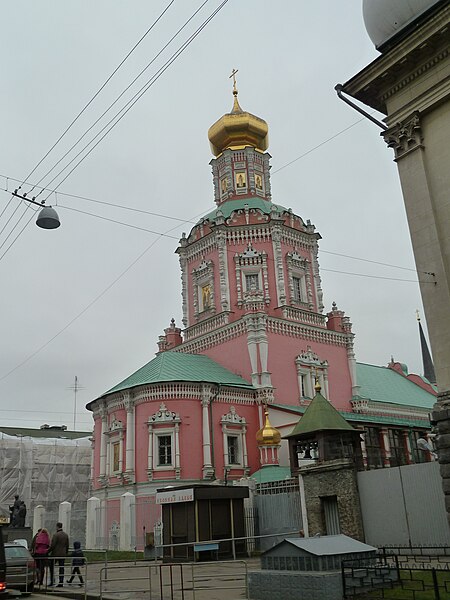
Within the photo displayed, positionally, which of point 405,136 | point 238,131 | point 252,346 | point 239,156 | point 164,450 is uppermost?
point 238,131

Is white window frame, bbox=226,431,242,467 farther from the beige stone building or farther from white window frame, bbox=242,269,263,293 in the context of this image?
the beige stone building

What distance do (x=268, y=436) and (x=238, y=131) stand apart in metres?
21.0

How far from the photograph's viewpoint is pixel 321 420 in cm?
2103

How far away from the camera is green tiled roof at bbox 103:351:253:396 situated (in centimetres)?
3100

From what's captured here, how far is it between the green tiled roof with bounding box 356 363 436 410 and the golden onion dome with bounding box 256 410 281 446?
10479mm

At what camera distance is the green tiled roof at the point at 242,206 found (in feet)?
127

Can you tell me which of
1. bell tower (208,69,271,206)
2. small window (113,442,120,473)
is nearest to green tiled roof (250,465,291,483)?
small window (113,442,120,473)

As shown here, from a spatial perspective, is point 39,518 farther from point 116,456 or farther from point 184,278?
point 184,278

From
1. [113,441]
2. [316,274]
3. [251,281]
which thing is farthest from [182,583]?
[316,274]

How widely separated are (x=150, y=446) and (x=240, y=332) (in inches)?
332

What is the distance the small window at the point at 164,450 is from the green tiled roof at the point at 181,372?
2661 millimetres

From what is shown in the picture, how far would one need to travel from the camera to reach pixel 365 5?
53.1 feet

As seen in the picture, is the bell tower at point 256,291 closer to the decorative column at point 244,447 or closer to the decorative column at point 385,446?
the decorative column at point 244,447

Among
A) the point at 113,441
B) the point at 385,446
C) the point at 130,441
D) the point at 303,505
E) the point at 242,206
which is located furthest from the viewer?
the point at 242,206
